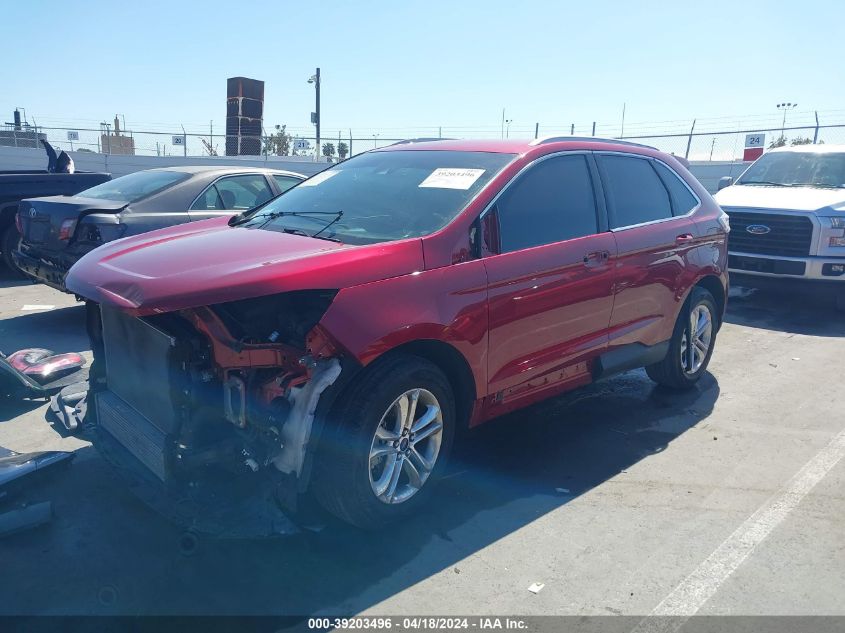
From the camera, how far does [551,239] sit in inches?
166

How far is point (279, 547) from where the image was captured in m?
3.39

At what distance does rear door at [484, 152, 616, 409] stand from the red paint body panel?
0.4 inches

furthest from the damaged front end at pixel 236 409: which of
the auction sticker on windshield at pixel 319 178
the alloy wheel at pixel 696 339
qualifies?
the alloy wheel at pixel 696 339

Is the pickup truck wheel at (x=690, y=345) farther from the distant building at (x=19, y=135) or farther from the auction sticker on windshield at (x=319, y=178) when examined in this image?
the distant building at (x=19, y=135)

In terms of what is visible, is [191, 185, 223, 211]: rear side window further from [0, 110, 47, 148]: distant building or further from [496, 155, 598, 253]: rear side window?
[0, 110, 47, 148]: distant building

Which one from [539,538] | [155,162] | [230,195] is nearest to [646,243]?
[539,538]

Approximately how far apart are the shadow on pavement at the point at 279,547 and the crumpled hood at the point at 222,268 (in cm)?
118

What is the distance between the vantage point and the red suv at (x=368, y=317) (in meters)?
3.15

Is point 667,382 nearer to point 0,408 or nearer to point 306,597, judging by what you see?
point 306,597

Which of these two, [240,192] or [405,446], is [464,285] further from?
[240,192]

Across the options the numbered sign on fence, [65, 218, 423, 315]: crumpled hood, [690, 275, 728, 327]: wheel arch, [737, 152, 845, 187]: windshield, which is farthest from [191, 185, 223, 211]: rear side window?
the numbered sign on fence

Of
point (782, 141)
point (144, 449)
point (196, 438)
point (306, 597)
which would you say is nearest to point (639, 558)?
point (306, 597)

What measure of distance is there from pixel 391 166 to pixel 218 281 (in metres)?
1.90

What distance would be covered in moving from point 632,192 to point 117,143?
24.8 m
